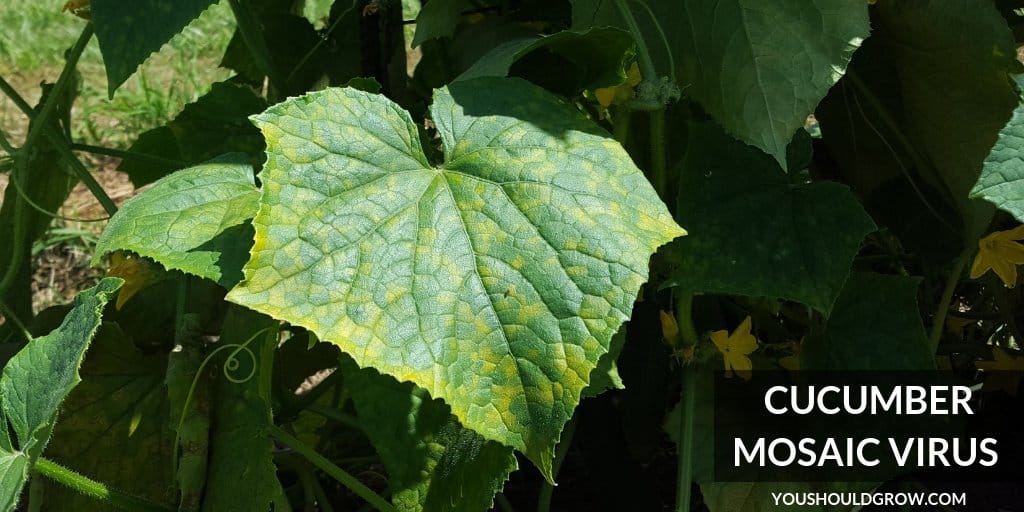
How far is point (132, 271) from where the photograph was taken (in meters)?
1.31

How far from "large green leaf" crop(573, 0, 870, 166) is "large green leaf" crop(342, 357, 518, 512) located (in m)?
0.39

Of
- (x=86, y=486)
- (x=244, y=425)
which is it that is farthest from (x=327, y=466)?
(x=86, y=486)

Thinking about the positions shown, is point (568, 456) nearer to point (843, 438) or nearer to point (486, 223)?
point (843, 438)

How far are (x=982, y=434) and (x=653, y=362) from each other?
1.94 ft

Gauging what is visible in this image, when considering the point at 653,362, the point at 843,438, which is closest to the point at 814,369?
the point at 843,438

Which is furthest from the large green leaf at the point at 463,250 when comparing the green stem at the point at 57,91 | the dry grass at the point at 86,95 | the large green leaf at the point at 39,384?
the dry grass at the point at 86,95

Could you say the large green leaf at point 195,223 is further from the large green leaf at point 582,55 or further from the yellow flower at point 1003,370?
the yellow flower at point 1003,370

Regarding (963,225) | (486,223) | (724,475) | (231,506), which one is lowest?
(231,506)

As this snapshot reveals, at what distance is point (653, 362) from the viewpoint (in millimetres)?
1276

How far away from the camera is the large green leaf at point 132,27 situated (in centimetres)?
103

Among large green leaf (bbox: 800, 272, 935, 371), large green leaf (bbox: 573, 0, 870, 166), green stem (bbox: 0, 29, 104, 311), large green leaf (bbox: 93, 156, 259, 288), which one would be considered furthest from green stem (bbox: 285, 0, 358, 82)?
large green leaf (bbox: 800, 272, 935, 371)

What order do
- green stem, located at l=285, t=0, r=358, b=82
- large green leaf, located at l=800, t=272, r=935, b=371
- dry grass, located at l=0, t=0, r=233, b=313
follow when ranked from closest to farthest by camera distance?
large green leaf, located at l=800, t=272, r=935, b=371 → green stem, located at l=285, t=0, r=358, b=82 → dry grass, located at l=0, t=0, r=233, b=313

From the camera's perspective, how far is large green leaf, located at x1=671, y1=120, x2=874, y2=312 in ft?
3.58

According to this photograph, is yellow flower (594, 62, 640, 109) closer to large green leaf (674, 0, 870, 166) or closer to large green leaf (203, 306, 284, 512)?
large green leaf (674, 0, 870, 166)
